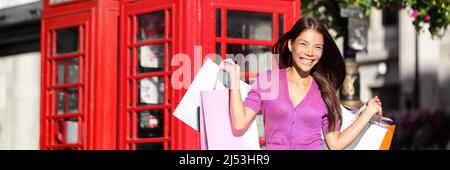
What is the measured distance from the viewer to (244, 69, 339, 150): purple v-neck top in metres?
3.92

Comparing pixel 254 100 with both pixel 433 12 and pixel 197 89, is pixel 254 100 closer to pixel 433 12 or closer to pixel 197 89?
pixel 197 89

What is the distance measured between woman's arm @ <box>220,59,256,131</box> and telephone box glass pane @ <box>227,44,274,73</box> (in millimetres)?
2170

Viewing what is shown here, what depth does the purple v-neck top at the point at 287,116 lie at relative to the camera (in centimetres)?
392

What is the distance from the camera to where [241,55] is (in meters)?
6.47

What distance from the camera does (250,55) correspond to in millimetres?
6520

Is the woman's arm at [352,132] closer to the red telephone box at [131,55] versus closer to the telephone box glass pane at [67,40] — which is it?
the red telephone box at [131,55]

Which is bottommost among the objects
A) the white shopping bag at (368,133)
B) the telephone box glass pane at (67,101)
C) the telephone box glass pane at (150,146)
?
the telephone box glass pane at (150,146)

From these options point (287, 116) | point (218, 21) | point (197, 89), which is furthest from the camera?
point (218, 21)

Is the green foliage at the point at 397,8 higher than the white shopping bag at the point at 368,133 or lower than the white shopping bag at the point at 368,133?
higher

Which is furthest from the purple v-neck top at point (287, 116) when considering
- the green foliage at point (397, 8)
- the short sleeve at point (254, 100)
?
the green foliage at point (397, 8)

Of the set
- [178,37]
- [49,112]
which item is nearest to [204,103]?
[178,37]

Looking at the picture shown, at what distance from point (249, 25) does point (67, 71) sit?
173 cm

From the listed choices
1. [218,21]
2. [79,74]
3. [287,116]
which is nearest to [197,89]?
[287,116]

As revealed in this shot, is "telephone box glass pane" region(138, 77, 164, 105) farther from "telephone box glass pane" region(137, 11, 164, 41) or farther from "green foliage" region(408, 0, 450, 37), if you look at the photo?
"green foliage" region(408, 0, 450, 37)
